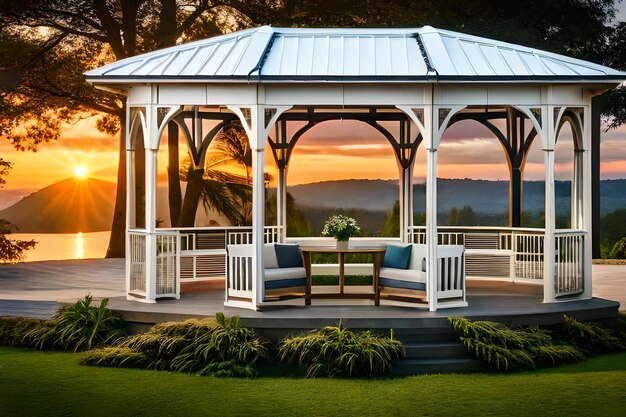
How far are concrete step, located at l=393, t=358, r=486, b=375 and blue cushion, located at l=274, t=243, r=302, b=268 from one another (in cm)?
309

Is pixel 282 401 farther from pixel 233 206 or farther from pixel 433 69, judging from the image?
pixel 233 206

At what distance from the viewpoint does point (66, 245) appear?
26969 mm

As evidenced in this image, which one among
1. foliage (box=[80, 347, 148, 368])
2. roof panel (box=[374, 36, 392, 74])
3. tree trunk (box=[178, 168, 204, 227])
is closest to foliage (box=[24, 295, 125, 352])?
foliage (box=[80, 347, 148, 368])

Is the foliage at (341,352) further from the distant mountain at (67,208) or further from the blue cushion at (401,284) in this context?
the distant mountain at (67,208)

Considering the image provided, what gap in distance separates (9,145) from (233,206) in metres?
6.68

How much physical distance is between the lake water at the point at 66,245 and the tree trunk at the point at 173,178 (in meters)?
2.76

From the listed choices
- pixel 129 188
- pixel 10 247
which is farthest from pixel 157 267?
pixel 10 247

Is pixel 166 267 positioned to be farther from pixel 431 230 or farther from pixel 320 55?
pixel 431 230

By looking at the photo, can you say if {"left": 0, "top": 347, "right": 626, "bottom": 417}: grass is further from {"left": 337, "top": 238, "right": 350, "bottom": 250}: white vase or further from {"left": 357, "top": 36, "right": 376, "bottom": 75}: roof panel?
{"left": 357, "top": 36, "right": 376, "bottom": 75}: roof panel

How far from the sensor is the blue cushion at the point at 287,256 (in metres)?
13.3

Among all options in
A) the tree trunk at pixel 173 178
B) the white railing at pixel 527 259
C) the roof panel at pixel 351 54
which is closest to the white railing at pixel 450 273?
the roof panel at pixel 351 54

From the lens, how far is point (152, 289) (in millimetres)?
12805

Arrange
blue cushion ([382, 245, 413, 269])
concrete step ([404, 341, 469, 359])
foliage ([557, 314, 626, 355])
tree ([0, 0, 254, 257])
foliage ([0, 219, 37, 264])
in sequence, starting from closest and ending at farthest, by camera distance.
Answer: concrete step ([404, 341, 469, 359]) → foliage ([557, 314, 626, 355]) → blue cushion ([382, 245, 413, 269]) → foliage ([0, 219, 37, 264]) → tree ([0, 0, 254, 257])

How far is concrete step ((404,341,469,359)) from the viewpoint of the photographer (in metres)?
10.9
